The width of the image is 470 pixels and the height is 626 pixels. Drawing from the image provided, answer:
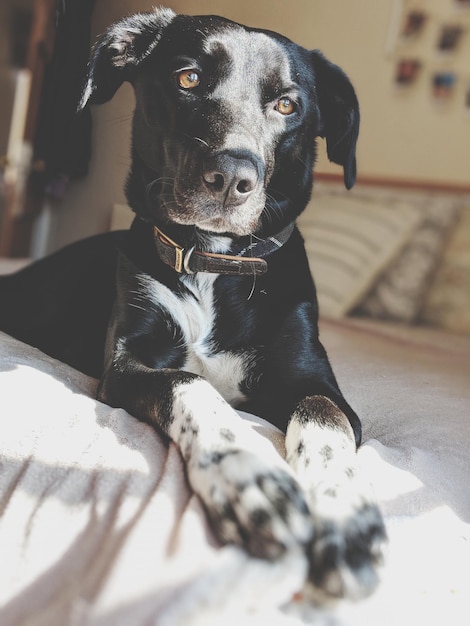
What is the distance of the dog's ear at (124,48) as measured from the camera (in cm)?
141

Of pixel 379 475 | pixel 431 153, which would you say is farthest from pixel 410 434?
pixel 431 153

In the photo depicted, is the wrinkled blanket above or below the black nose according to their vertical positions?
below

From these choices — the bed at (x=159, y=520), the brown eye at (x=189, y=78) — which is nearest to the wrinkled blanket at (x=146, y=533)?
the bed at (x=159, y=520)

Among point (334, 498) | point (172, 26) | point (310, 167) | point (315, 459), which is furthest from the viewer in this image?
point (310, 167)

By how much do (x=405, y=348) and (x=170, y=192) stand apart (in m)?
1.25

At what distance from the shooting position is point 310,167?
1573 millimetres

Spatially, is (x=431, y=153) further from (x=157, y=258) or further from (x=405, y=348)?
(x=157, y=258)

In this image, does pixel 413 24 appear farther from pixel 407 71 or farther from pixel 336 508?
pixel 336 508

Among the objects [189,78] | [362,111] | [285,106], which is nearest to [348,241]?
[362,111]

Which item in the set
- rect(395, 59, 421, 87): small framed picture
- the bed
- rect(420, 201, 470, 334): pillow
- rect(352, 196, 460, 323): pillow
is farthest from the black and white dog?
rect(420, 201, 470, 334): pillow

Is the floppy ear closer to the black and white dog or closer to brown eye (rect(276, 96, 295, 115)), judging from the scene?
the black and white dog

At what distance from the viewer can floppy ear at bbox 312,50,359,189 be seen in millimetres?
1498

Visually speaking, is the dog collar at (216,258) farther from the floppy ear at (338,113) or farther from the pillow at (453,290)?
the pillow at (453,290)

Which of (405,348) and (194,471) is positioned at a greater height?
(194,471)
